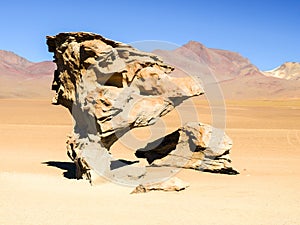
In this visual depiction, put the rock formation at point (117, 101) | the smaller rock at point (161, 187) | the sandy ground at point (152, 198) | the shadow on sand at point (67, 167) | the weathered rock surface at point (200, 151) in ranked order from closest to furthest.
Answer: the sandy ground at point (152, 198)
the smaller rock at point (161, 187)
the rock formation at point (117, 101)
the weathered rock surface at point (200, 151)
the shadow on sand at point (67, 167)

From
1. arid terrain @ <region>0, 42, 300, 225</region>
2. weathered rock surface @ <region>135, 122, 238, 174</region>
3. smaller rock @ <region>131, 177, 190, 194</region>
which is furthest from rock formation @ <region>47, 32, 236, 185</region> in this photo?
smaller rock @ <region>131, 177, 190, 194</region>

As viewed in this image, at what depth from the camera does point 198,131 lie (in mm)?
12438

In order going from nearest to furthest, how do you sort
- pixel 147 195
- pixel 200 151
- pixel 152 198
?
1. pixel 152 198
2. pixel 147 195
3. pixel 200 151

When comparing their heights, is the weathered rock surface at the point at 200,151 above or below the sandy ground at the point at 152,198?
above

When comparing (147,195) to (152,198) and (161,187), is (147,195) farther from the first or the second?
(161,187)

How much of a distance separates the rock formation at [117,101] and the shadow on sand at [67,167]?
0.69 m

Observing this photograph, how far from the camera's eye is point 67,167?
1409 centimetres

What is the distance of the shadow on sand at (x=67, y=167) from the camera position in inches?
490

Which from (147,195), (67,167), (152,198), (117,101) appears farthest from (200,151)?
(67,167)

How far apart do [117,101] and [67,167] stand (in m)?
4.29

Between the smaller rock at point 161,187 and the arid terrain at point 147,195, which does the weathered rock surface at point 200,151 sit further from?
the smaller rock at point 161,187

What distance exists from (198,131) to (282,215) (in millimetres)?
5359

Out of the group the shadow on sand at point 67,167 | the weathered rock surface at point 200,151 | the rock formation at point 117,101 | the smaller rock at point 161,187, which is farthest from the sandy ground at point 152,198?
the rock formation at point 117,101

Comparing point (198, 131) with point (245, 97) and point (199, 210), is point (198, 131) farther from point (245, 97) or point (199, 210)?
point (245, 97)
